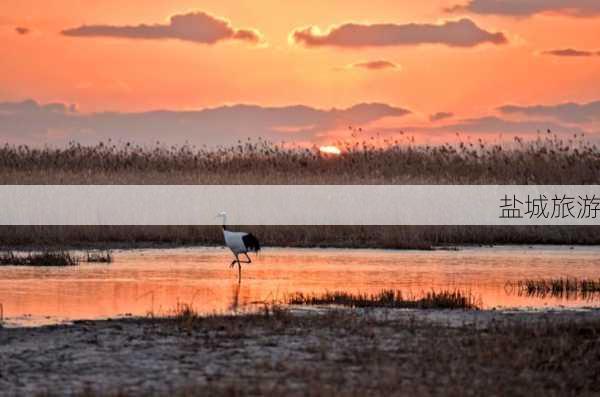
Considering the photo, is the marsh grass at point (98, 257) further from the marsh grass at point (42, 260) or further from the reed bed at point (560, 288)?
the reed bed at point (560, 288)

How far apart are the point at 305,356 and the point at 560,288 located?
842 centimetres

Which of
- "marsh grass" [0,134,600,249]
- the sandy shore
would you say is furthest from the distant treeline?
the sandy shore

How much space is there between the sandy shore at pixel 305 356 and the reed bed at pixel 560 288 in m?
3.99

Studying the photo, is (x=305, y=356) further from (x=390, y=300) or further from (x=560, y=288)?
(x=560, y=288)

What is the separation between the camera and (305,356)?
11062 mm

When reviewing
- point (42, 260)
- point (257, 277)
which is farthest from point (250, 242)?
point (42, 260)

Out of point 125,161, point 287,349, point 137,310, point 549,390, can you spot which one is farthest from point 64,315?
point 125,161

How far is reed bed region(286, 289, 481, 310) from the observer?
15.5 meters

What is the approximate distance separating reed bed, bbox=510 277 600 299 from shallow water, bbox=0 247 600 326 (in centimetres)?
31

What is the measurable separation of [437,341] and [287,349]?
5.27 ft

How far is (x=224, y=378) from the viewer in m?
9.98

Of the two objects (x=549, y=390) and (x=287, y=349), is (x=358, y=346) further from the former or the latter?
(x=549, y=390)

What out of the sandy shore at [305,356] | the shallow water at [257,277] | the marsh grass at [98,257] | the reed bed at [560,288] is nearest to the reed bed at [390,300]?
the shallow water at [257,277]

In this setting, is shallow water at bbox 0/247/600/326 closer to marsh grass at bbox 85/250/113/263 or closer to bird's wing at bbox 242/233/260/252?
marsh grass at bbox 85/250/113/263
